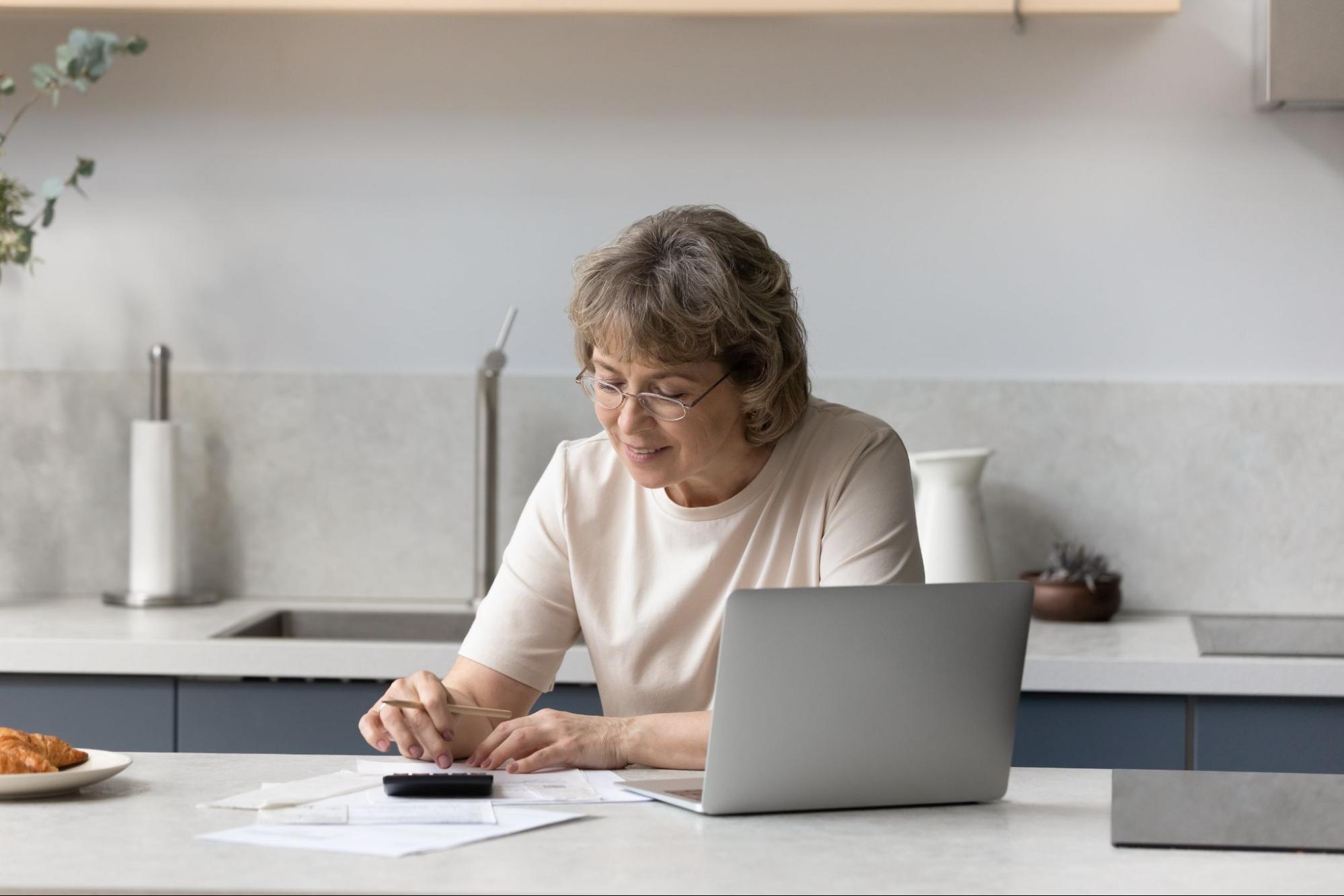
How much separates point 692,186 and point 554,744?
1514 millimetres

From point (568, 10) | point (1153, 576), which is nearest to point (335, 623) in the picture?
point (568, 10)

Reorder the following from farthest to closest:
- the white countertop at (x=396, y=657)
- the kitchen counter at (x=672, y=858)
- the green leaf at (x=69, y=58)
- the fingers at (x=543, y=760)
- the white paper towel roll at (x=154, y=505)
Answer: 1. the white paper towel roll at (x=154, y=505)
2. the green leaf at (x=69, y=58)
3. the white countertop at (x=396, y=657)
4. the fingers at (x=543, y=760)
5. the kitchen counter at (x=672, y=858)

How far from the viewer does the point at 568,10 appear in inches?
101

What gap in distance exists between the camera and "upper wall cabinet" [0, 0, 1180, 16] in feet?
8.28

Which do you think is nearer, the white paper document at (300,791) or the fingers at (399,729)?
the white paper document at (300,791)

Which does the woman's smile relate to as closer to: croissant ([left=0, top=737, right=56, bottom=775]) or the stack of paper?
the stack of paper

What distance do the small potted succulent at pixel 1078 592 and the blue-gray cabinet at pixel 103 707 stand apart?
1.45 metres

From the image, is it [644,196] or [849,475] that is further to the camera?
[644,196]

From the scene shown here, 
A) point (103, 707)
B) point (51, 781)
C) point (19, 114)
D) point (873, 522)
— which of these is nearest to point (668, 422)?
point (873, 522)

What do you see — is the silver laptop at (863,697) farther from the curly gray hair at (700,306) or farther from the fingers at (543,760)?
the curly gray hair at (700,306)

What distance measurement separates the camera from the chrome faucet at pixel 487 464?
2.72 m

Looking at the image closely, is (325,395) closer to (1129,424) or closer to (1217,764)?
(1129,424)

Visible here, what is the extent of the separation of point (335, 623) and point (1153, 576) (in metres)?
1.52

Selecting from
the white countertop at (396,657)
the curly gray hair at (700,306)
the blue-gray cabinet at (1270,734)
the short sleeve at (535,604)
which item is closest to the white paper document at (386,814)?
the short sleeve at (535,604)
